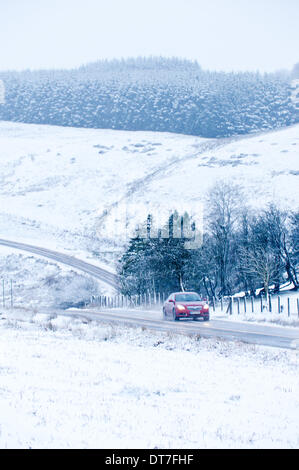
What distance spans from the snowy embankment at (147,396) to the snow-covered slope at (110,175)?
60694 mm

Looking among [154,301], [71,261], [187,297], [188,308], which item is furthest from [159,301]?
[71,261]

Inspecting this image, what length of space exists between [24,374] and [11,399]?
2565 mm

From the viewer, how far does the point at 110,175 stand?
4724 inches

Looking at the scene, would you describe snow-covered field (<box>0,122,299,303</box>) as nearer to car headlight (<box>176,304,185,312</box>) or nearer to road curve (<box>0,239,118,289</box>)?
road curve (<box>0,239,118,289</box>)

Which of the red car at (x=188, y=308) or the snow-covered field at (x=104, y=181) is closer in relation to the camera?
the red car at (x=188, y=308)

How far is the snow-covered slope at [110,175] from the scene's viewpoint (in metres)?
90.2

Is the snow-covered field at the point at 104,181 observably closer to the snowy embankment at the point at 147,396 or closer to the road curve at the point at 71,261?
the road curve at the point at 71,261

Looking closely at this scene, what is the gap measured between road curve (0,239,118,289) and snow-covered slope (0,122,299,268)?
11.9ft

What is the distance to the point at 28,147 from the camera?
14488 centimetres

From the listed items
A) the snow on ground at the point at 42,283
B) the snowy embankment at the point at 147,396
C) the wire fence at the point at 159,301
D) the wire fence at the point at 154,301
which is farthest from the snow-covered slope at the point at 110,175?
the snowy embankment at the point at 147,396

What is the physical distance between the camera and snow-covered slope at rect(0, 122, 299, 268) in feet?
296

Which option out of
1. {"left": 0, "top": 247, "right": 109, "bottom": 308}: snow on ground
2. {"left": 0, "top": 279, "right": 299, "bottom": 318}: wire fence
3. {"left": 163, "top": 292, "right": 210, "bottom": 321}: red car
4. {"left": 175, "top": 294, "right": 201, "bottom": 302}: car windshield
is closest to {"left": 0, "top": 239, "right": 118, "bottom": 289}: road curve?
{"left": 0, "top": 247, "right": 109, "bottom": 308}: snow on ground
